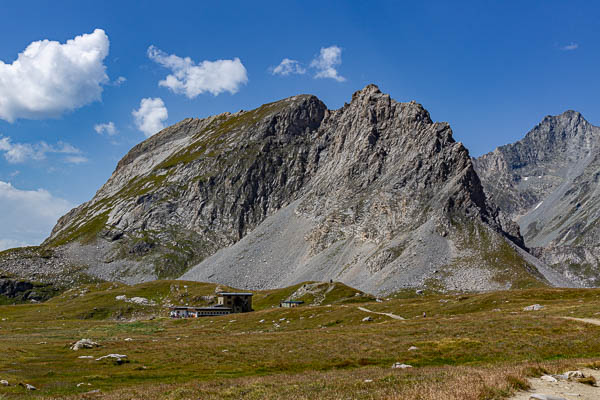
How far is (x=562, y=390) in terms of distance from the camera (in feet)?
75.6

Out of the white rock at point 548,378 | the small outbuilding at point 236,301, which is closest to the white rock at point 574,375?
the white rock at point 548,378

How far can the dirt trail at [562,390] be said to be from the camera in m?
21.6

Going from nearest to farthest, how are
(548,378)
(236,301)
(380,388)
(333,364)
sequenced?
(380,388) < (548,378) < (333,364) < (236,301)

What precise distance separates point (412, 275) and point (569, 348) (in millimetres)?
142899

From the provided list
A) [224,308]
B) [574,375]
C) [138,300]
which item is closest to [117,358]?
[574,375]

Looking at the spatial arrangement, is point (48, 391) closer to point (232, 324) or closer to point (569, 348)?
point (569, 348)

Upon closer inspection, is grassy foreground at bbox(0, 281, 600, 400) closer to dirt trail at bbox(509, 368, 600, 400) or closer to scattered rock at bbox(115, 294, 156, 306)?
dirt trail at bbox(509, 368, 600, 400)

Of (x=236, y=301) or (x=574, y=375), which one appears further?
(x=236, y=301)

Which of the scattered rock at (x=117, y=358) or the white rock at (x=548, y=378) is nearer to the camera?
the white rock at (x=548, y=378)

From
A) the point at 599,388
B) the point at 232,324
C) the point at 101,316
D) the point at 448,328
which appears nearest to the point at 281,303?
the point at 232,324

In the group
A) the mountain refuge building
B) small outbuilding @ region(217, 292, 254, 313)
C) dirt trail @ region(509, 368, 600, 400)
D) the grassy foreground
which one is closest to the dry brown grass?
the grassy foreground

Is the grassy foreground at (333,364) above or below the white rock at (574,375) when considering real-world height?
below

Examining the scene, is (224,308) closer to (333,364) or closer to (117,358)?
(117,358)

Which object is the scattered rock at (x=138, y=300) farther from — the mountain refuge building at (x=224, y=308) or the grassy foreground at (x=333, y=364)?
the grassy foreground at (x=333, y=364)
